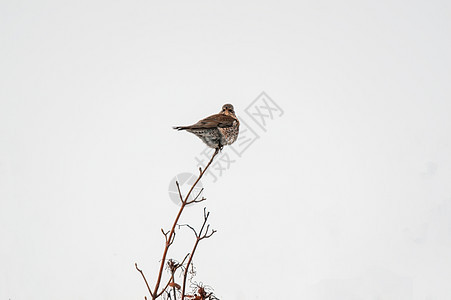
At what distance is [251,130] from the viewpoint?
199 inches

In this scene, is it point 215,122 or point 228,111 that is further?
point 228,111

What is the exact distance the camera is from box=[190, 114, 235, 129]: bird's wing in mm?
5269

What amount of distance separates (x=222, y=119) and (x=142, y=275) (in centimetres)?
344

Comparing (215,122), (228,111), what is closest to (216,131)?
(215,122)

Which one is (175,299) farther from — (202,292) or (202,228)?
(202,228)

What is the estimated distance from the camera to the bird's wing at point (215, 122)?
17.3 ft

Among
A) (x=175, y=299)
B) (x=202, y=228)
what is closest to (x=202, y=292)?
(x=175, y=299)

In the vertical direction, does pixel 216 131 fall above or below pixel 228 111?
below

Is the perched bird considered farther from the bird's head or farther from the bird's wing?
the bird's head

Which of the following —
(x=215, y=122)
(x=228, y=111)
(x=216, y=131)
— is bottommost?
(x=216, y=131)

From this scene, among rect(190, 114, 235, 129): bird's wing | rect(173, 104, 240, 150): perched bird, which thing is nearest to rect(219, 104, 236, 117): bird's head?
rect(190, 114, 235, 129): bird's wing

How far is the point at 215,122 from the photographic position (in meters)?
5.36

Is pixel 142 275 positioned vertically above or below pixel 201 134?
below

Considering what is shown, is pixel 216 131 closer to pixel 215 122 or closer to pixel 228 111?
→ pixel 215 122
